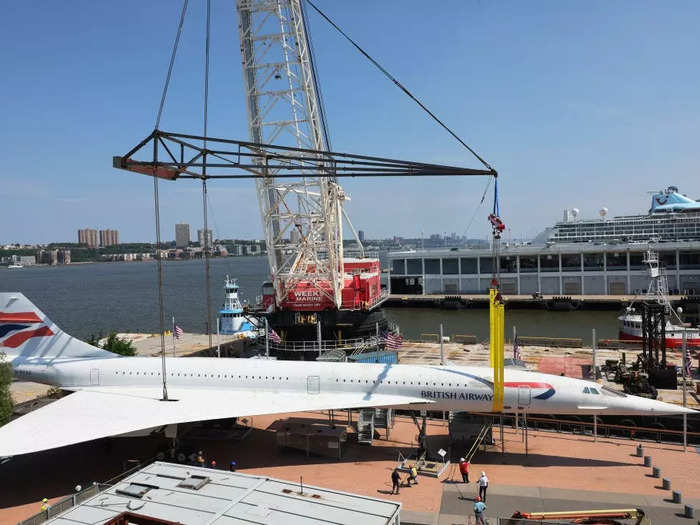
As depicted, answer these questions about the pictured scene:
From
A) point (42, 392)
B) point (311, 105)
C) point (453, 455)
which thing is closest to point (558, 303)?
point (311, 105)

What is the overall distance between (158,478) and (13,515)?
789cm

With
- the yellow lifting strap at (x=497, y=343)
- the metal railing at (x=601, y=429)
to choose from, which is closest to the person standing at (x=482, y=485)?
the yellow lifting strap at (x=497, y=343)

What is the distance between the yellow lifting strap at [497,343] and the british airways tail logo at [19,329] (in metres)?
22.3

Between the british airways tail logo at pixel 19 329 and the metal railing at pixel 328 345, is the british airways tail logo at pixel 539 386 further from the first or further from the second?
the british airways tail logo at pixel 19 329

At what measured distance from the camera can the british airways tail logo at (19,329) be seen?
26609 mm

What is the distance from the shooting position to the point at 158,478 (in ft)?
44.3

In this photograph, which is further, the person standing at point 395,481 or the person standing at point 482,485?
the person standing at point 395,481

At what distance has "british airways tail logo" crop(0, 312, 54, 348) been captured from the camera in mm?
26609

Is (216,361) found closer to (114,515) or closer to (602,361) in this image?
(114,515)

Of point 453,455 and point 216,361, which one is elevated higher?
point 216,361

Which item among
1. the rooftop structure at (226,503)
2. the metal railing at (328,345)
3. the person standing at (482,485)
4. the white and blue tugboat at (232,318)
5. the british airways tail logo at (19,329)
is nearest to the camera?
the rooftop structure at (226,503)

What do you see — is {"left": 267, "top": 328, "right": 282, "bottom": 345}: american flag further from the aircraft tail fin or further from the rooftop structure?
the rooftop structure

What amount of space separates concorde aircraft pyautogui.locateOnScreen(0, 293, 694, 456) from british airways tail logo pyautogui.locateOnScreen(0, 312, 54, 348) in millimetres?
808

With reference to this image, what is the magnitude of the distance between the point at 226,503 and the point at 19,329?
20.7 meters
